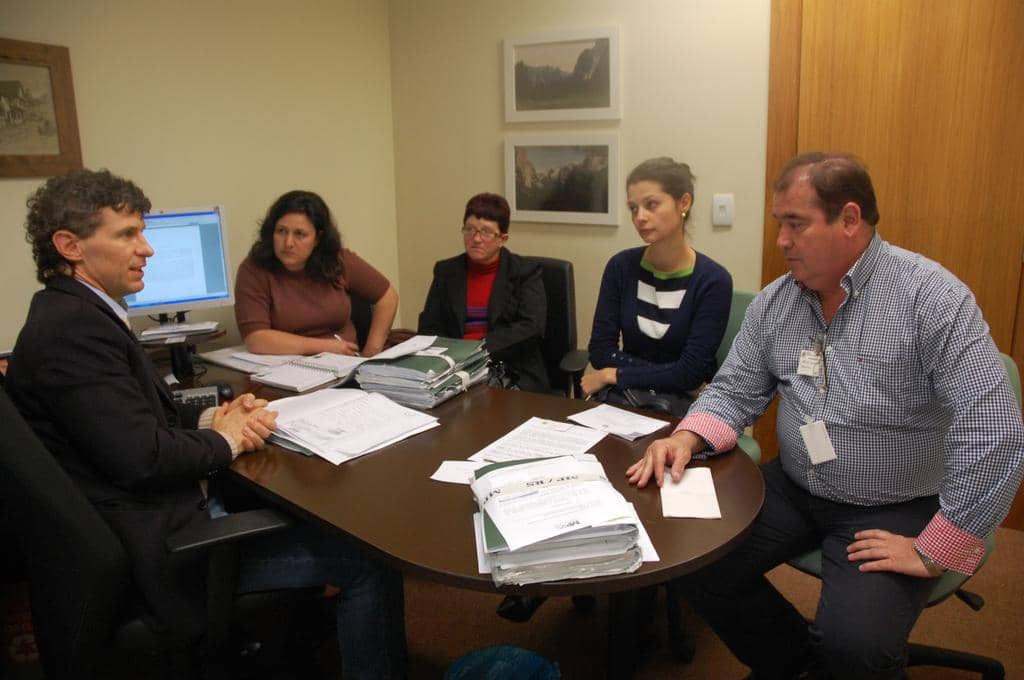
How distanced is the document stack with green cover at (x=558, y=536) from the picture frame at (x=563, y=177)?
7.00 feet

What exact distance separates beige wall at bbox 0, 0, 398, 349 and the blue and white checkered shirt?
212 centimetres

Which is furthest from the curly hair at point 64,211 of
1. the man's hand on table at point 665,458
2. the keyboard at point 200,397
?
the man's hand on table at point 665,458

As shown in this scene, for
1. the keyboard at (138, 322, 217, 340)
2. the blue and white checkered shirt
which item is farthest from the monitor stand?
the blue and white checkered shirt

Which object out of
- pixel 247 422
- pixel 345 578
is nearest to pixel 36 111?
pixel 247 422

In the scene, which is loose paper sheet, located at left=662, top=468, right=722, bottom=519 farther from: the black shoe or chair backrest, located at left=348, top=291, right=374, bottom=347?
chair backrest, located at left=348, top=291, right=374, bottom=347

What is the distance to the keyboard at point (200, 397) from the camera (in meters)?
2.05

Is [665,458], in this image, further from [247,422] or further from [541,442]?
[247,422]

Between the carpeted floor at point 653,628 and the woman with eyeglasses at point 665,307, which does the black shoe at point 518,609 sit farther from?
the woman with eyeglasses at point 665,307

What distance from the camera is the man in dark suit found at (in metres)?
1.46

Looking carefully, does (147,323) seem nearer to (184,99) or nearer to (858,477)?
(184,99)

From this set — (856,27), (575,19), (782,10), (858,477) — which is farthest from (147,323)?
(856,27)

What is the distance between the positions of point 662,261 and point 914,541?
1155 mm

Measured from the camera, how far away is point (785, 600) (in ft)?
5.85

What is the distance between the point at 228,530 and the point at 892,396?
1381mm
